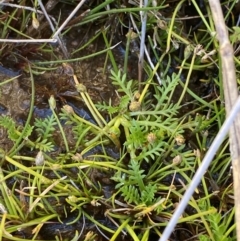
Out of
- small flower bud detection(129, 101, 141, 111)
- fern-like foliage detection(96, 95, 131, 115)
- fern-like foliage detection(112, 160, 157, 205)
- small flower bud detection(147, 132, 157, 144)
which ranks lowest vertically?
fern-like foliage detection(112, 160, 157, 205)

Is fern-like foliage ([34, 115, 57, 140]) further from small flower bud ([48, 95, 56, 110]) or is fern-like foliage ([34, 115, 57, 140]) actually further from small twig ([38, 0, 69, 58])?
small twig ([38, 0, 69, 58])

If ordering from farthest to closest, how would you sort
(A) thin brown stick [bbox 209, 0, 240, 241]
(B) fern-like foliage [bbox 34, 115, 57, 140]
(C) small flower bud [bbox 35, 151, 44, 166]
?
(B) fern-like foliage [bbox 34, 115, 57, 140], (C) small flower bud [bbox 35, 151, 44, 166], (A) thin brown stick [bbox 209, 0, 240, 241]

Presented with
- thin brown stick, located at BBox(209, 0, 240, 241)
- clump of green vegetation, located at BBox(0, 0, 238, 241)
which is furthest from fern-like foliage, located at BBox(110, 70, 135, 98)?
thin brown stick, located at BBox(209, 0, 240, 241)

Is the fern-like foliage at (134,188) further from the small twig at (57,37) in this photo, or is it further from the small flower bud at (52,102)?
the small twig at (57,37)

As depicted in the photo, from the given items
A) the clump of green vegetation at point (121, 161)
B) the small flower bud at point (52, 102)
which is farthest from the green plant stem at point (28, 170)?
the small flower bud at point (52, 102)

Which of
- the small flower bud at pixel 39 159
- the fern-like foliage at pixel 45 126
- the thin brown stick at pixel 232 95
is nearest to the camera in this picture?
the thin brown stick at pixel 232 95

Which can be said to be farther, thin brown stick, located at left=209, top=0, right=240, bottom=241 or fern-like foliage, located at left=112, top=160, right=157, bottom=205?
fern-like foliage, located at left=112, top=160, right=157, bottom=205

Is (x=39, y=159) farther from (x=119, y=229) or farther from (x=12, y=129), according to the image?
(x=119, y=229)

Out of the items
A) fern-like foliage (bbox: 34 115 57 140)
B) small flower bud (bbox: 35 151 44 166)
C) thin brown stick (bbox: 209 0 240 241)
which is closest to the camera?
thin brown stick (bbox: 209 0 240 241)

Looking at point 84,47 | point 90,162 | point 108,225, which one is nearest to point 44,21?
point 84,47
